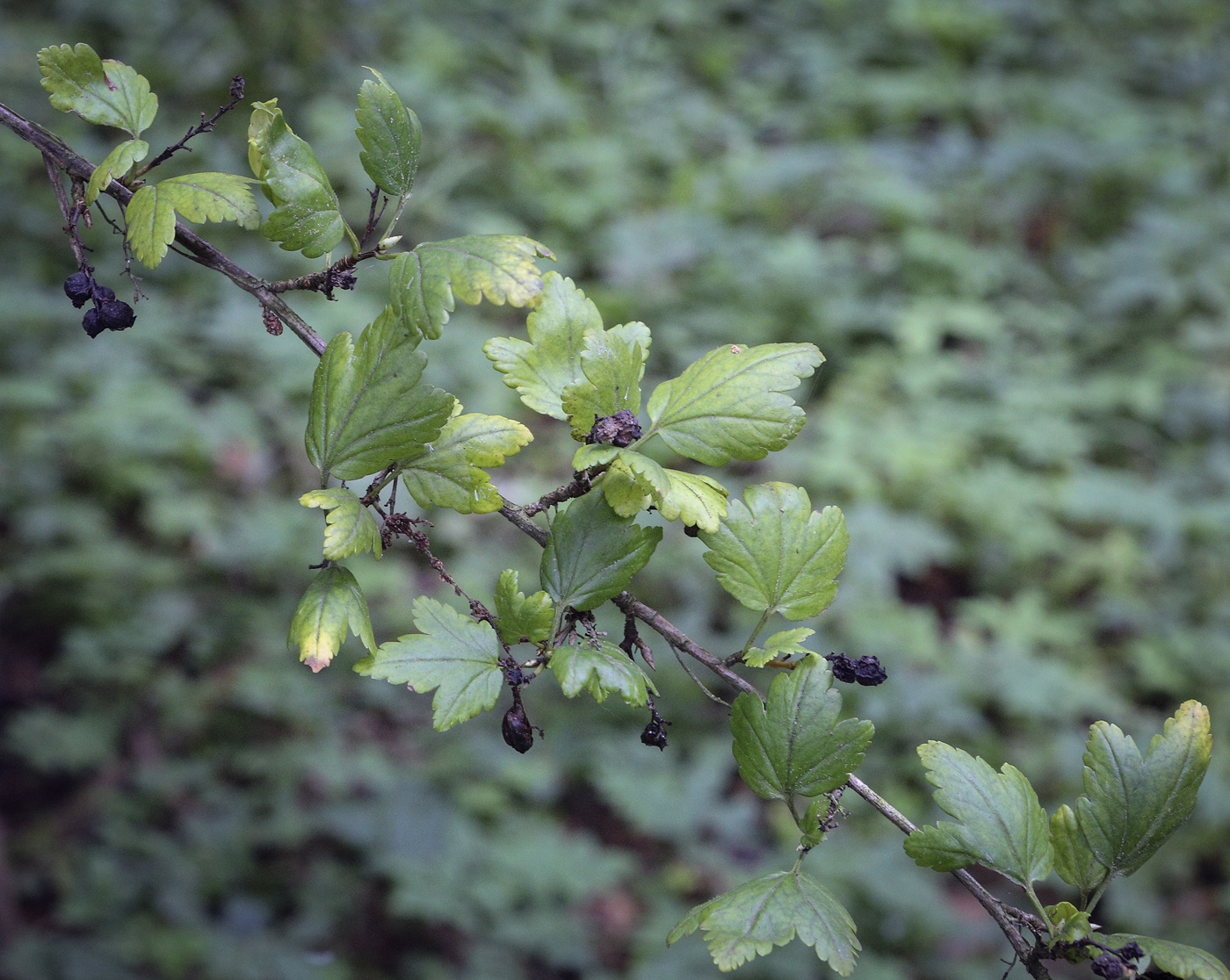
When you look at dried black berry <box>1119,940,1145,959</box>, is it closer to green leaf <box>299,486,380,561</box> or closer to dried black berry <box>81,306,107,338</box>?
green leaf <box>299,486,380,561</box>

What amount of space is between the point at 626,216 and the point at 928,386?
4.89ft

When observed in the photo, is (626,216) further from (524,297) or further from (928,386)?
(524,297)

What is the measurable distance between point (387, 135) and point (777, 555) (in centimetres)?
43

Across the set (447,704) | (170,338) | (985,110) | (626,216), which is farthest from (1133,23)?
(447,704)

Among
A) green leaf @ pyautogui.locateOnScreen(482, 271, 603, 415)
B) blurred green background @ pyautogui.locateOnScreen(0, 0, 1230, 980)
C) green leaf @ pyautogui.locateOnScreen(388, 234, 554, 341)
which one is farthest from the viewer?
blurred green background @ pyautogui.locateOnScreen(0, 0, 1230, 980)

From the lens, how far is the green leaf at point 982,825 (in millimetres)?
650

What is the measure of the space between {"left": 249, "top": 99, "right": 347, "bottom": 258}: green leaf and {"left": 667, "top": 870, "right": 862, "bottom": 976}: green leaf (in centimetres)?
55

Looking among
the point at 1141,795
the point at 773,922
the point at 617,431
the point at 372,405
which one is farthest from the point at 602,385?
the point at 1141,795

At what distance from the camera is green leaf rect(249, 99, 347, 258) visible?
23.2 inches

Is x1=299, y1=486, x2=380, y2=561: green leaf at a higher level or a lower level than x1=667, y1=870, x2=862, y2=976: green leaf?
higher

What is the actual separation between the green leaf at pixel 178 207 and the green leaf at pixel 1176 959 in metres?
0.78

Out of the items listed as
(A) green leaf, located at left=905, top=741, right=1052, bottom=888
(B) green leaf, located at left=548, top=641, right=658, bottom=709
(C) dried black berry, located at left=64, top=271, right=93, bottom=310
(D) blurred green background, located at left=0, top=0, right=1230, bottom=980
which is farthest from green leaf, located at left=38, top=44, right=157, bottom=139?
(D) blurred green background, located at left=0, top=0, right=1230, bottom=980

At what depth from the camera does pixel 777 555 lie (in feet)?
2.32

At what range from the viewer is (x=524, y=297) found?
580mm
